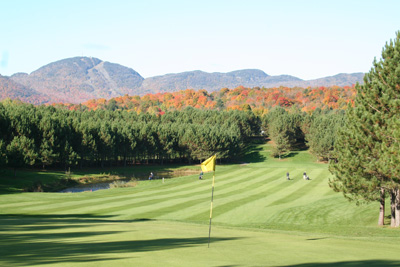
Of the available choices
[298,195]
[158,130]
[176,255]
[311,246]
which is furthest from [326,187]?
[158,130]

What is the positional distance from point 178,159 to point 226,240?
295 ft

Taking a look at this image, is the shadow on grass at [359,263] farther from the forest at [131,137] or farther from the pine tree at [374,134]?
the forest at [131,137]

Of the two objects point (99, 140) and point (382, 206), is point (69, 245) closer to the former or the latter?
point (382, 206)

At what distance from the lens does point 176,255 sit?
458 inches

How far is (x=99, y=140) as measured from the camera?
78.7 metres

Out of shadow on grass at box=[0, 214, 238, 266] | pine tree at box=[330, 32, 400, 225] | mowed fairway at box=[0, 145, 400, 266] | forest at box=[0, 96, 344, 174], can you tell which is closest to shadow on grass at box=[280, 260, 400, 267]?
mowed fairway at box=[0, 145, 400, 266]

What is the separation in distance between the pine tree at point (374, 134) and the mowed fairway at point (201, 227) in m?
2.89

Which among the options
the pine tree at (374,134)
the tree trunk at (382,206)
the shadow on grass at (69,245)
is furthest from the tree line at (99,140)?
the tree trunk at (382,206)

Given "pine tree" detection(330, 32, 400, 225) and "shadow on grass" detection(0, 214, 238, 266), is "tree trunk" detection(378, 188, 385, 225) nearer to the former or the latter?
"pine tree" detection(330, 32, 400, 225)

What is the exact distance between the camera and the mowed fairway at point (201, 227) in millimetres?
11461

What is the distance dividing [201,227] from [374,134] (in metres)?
12.3

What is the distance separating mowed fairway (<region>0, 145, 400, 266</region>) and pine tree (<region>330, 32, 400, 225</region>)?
2890 mm

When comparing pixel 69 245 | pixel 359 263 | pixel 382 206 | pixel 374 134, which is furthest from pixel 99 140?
pixel 359 263

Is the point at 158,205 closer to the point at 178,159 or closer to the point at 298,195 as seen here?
the point at 298,195
